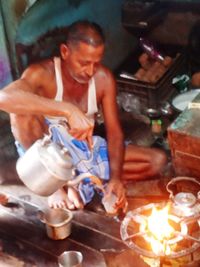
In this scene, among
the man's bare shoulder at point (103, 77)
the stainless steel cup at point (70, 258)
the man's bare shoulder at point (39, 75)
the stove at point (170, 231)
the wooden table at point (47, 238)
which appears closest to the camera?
the stove at point (170, 231)

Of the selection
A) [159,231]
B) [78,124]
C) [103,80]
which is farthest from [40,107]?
[159,231]

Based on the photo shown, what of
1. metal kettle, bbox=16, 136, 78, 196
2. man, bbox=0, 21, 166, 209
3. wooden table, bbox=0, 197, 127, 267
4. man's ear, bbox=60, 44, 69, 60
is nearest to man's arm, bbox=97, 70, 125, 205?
man, bbox=0, 21, 166, 209

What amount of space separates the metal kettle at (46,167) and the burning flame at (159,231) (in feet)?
2.26

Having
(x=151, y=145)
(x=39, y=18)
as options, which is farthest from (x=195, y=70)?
(x=39, y=18)

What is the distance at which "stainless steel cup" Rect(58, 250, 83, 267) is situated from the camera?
336 centimetres

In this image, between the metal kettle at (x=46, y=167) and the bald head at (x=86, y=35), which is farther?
the bald head at (x=86, y=35)

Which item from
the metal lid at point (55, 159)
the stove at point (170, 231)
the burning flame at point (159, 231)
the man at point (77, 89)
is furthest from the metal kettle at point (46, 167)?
the burning flame at point (159, 231)

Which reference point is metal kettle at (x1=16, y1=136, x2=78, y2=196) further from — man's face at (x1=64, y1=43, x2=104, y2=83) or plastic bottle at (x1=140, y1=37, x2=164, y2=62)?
plastic bottle at (x1=140, y1=37, x2=164, y2=62)

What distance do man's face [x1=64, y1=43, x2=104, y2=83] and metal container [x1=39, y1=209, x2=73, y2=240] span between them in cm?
115

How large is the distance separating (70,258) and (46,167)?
0.68 metres

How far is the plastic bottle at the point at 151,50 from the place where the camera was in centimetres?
640

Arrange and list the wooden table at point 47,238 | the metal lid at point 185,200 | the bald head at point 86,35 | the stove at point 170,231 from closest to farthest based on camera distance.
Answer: the stove at point 170,231, the metal lid at point 185,200, the wooden table at point 47,238, the bald head at point 86,35

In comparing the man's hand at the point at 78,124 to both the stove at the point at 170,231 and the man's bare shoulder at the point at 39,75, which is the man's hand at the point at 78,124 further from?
the man's bare shoulder at the point at 39,75

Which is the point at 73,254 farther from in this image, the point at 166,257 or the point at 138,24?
the point at 138,24
